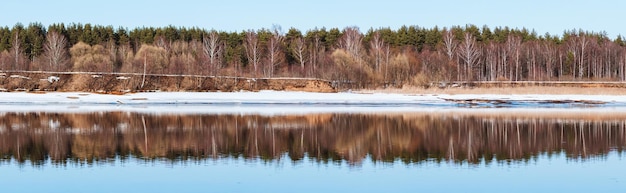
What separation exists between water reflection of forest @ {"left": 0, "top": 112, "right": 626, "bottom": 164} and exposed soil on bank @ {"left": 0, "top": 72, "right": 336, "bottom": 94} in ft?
87.2

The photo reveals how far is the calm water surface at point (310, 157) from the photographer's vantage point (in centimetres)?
1095

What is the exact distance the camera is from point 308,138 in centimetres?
1848

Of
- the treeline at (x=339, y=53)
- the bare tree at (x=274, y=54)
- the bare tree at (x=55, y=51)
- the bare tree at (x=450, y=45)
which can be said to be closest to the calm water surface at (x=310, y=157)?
the treeline at (x=339, y=53)

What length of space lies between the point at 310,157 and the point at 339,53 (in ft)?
179

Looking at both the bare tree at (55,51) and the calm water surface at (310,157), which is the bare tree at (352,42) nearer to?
the bare tree at (55,51)

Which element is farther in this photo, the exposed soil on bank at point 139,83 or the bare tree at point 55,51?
the bare tree at point 55,51

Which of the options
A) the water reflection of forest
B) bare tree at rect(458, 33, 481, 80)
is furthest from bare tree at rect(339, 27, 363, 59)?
the water reflection of forest

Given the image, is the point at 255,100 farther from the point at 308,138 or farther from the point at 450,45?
the point at 450,45

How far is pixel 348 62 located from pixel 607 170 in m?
53.1

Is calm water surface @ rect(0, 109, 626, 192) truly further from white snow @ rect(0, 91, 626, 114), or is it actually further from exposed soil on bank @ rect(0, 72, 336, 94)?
exposed soil on bank @ rect(0, 72, 336, 94)

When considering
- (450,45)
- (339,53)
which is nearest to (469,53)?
(450,45)

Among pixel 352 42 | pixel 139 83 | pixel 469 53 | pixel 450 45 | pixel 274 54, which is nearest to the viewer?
pixel 139 83

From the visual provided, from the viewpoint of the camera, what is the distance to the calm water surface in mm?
10945

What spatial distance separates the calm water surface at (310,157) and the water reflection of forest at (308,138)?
0.03m
